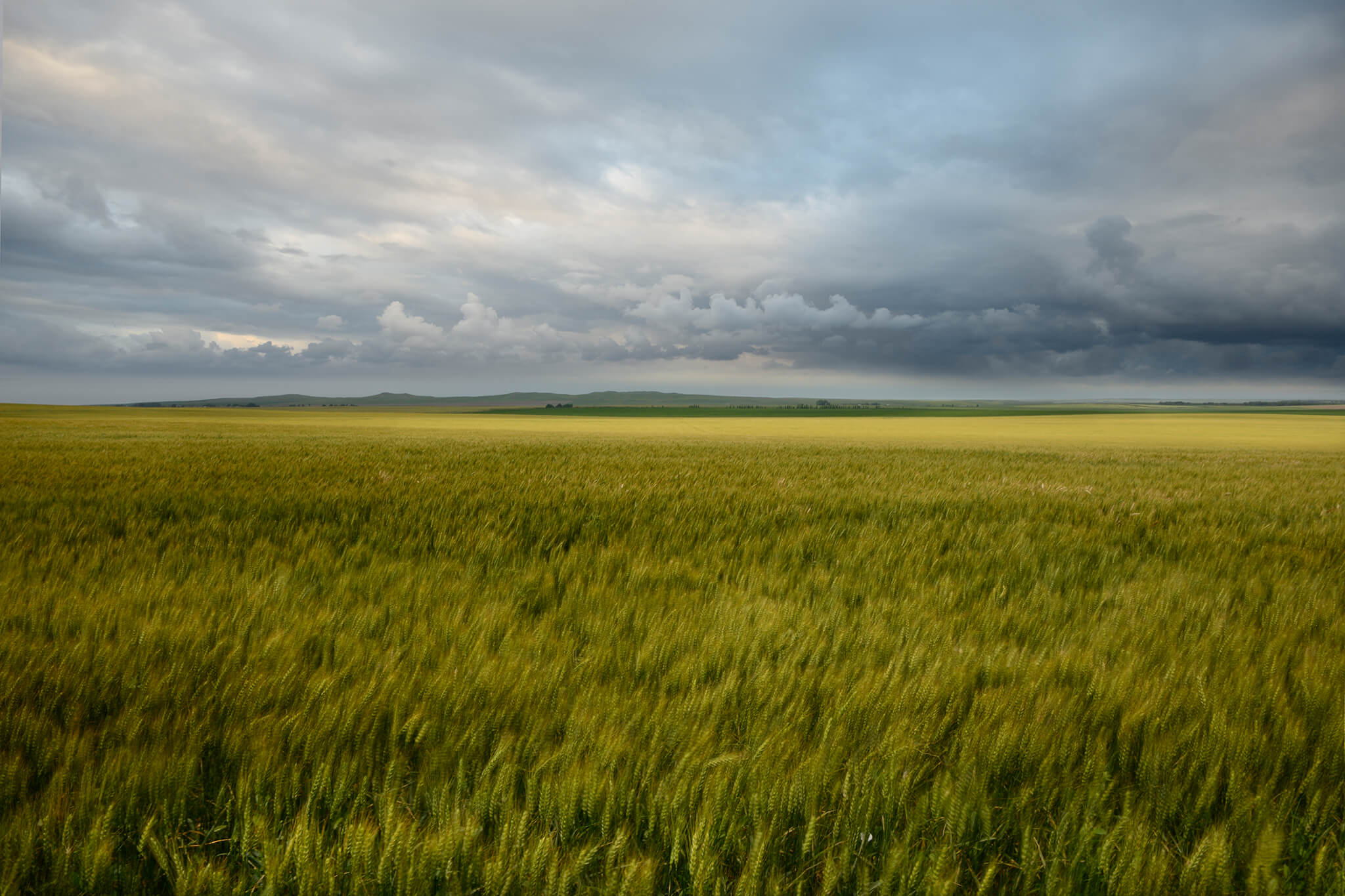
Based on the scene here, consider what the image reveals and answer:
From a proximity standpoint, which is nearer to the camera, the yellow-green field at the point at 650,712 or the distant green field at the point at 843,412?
the yellow-green field at the point at 650,712

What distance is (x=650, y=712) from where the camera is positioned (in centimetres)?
191

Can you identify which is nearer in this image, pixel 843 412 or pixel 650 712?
pixel 650 712

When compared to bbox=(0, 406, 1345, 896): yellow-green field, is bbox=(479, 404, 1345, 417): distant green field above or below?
above

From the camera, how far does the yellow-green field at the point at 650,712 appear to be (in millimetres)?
1291

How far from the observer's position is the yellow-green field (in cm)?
129

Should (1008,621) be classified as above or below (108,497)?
below

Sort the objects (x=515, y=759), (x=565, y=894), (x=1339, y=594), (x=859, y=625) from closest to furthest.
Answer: (x=565, y=894), (x=515, y=759), (x=859, y=625), (x=1339, y=594)

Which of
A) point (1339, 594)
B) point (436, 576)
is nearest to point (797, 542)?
point (436, 576)

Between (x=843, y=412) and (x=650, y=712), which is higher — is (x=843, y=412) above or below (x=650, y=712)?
above

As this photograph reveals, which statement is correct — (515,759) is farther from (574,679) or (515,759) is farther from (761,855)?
(761,855)

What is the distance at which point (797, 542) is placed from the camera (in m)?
4.41

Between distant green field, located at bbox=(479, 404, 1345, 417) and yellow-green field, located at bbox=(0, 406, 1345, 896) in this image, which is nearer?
yellow-green field, located at bbox=(0, 406, 1345, 896)

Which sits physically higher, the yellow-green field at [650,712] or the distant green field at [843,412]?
the distant green field at [843,412]

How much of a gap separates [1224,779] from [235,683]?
3211 mm
